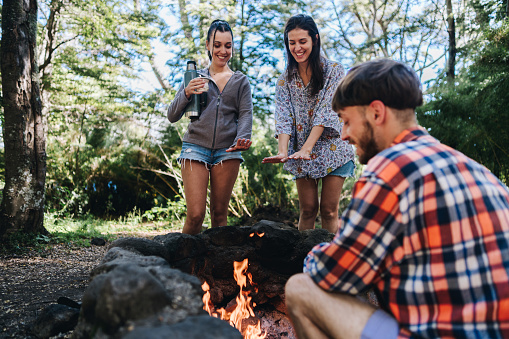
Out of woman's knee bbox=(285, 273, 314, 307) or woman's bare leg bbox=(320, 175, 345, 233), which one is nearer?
woman's knee bbox=(285, 273, 314, 307)

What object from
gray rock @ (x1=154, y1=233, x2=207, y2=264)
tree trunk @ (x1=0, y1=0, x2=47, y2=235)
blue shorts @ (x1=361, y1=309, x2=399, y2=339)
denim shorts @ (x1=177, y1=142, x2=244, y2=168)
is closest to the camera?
blue shorts @ (x1=361, y1=309, x2=399, y2=339)

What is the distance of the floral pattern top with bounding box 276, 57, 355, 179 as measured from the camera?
2.83 meters

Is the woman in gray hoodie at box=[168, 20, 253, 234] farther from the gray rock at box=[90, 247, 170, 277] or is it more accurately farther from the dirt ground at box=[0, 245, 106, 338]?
the dirt ground at box=[0, 245, 106, 338]

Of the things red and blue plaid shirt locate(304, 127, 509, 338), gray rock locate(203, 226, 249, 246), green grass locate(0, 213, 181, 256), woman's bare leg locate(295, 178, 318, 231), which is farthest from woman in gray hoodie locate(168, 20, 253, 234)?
green grass locate(0, 213, 181, 256)

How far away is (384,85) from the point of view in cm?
143

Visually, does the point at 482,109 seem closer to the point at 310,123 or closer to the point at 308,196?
the point at 310,123

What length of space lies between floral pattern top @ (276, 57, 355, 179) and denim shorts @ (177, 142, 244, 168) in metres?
0.42

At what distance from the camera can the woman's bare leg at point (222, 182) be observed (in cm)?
293

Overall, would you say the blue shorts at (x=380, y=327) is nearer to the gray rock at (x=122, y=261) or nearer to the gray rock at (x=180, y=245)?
the gray rock at (x=122, y=261)

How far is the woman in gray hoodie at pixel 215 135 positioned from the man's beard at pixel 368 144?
4.67 ft

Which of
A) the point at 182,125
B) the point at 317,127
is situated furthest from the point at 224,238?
the point at 182,125

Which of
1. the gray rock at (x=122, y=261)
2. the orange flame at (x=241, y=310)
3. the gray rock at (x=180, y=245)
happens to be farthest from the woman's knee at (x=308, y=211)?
the gray rock at (x=122, y=261)

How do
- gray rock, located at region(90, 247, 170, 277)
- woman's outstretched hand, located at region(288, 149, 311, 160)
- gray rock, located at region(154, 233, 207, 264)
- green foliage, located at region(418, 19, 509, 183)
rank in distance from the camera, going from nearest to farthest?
gray rock, located at region(90, 247, 170, 277), gray rock, located at region(154, 233, 207, 264), woman's outstretched hand, located at region(288, 149, 311, 160), green foliage, located at region(418, 19, 509, 183)

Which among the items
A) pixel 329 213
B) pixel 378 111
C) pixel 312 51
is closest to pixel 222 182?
pixel 329 213
